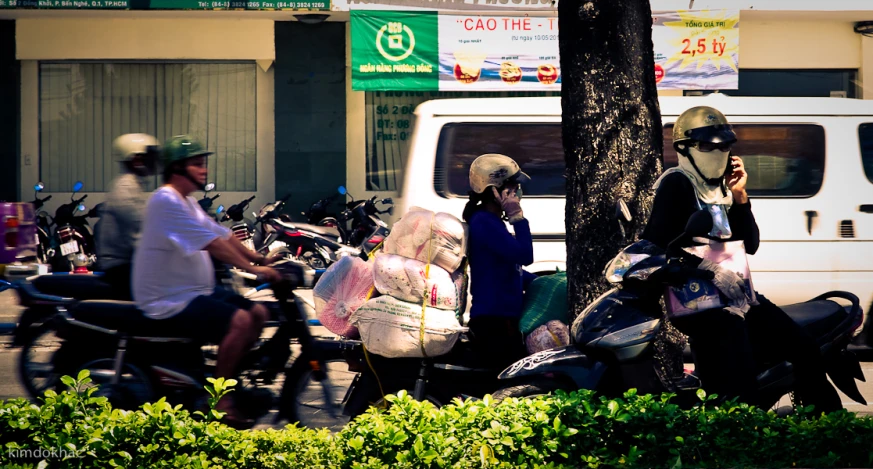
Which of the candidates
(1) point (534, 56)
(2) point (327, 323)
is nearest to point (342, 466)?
(2) point (327, 323)

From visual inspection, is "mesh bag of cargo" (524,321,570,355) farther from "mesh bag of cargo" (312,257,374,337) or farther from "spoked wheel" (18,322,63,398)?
"spoked wheel" (18,322,63,398)

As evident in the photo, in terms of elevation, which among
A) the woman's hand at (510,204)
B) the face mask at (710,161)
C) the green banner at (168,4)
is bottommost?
the woman's hand at (510,204)

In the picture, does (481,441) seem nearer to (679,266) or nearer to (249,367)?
(679,266)

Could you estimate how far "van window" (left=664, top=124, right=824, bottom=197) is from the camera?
8023 millimetres

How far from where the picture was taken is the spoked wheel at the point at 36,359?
598 centimetres

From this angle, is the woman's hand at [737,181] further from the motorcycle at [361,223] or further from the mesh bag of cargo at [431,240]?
the motorcycle at [361,223]

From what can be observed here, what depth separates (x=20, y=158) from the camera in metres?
15.6

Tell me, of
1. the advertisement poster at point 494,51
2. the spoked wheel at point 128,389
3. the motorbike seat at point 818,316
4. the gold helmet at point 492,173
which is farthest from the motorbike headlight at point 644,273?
the advertisement poster at point 494,51

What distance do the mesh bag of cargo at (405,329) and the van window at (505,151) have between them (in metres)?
3.03

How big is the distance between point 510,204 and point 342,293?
978mm

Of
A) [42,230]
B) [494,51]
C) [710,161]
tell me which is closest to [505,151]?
[710,161]

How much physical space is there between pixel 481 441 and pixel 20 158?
13.8 m

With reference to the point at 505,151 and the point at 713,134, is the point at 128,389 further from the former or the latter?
the point at 505,151

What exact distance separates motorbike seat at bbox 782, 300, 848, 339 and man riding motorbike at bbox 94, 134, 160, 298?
11.8 ft
